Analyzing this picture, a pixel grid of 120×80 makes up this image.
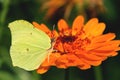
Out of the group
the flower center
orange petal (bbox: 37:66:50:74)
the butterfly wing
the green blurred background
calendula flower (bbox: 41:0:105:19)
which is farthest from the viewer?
the green blurred background

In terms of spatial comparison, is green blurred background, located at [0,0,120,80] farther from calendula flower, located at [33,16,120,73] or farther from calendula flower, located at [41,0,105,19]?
calendula flower, located at [33,16,120,73]

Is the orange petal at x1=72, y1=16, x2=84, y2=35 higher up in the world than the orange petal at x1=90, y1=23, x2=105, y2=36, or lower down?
higher up

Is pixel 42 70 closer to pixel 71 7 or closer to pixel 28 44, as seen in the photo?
pixel 28 44

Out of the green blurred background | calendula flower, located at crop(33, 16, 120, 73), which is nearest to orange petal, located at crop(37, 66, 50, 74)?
calendula flower, located at crop(33, 16, 120, 73)

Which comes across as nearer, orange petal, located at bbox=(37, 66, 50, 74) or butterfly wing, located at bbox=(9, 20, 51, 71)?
orange petal, located at bbox=(37, 66, 50, 74)

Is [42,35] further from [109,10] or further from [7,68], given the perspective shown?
[109,10]

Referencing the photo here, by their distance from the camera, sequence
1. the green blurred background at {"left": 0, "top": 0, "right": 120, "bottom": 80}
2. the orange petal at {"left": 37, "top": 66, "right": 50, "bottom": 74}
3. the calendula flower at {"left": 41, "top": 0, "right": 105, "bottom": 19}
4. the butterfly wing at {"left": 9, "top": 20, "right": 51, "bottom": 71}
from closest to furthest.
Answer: the orange petal at {"left": 37, "top": 66, "right": 50, "bottom": 74} → the butterfly wing at {"left": 9, "top": 20, "right": 51, "bottom": 71} → the calendula flower at {"left": 41, "top": 0, "right": 105, "bottom": 19} → the green blurred background at {"left": 0, "top": 0, "right": 120, "bottom": 80}
